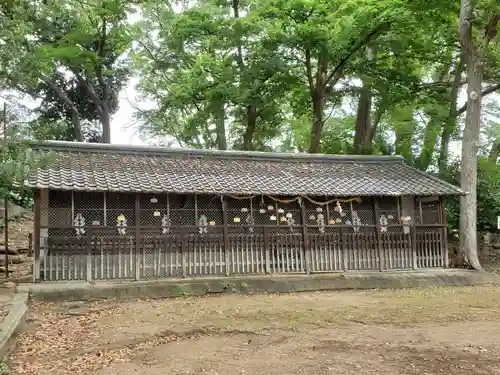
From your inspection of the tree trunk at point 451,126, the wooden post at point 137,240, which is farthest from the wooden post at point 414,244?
the wooden post at point 137,240

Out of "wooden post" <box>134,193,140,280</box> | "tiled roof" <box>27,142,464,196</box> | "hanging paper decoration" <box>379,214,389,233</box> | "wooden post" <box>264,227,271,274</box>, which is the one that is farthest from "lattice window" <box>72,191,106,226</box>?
"hanging paper decoration" <box>379,214,389,233</box>

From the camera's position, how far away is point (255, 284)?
1320 cm

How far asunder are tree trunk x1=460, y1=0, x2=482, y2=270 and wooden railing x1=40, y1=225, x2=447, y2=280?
1145 millimetres

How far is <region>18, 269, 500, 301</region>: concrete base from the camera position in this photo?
11.5 meters

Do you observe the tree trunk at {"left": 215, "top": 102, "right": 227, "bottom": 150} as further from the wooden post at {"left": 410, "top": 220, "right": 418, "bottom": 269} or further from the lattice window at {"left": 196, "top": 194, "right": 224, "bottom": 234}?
the wooden post at {"left": 410, "top": 220, "right": 418, "bottom": 269}

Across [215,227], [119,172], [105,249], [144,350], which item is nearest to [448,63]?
[215,227]

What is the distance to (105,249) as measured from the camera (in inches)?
494

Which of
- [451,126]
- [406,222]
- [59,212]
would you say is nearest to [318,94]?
[451,126]

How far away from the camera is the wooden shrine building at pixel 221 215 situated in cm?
1240

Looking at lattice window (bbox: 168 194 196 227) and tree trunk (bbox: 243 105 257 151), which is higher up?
tree trunk (bbox: 243 105 257 151)

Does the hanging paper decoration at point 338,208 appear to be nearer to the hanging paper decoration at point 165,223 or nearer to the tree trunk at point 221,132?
the hanging paper decoration at point 165,223

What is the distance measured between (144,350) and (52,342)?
157cm

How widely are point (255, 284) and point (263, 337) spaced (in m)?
5.42

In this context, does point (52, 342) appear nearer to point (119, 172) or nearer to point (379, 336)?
point (379, 336)
